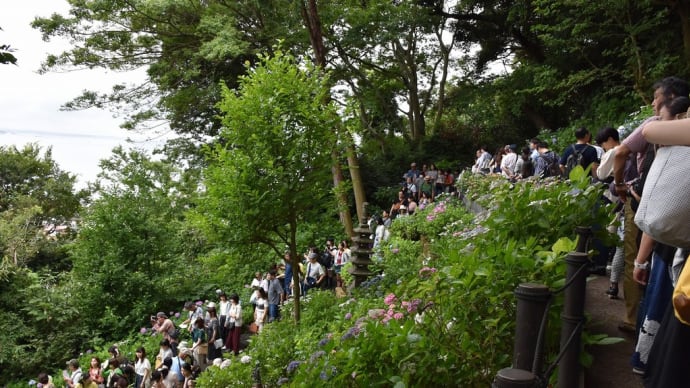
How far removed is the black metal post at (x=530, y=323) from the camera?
209 centimetres

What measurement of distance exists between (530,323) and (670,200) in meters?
0.73

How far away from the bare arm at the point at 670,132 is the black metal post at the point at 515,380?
1064 millimetres

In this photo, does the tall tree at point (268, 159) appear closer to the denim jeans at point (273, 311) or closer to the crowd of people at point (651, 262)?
the denim jeans at point (273, 311)

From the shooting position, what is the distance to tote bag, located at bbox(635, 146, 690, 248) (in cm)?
207

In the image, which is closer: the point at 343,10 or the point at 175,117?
the point at 343,10

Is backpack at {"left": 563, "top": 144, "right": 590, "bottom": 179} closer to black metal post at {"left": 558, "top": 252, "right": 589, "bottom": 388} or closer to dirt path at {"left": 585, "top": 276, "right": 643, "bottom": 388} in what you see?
dirt path at {"left": 585, "top": 276, "right": 643, "bottom": 388}

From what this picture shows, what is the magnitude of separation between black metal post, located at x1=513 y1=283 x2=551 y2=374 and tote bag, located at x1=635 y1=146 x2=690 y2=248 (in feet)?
1.72

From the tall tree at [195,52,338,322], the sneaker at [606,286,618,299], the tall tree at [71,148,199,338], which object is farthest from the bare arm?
the tall tree at [71,148,199,338]

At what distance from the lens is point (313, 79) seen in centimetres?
1091

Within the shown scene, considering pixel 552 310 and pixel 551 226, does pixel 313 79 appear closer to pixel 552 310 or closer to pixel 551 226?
pixel 551 226

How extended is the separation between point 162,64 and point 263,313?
12.9 meters

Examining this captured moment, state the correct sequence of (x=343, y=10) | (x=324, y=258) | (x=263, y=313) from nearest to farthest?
(x=263, y=313) → (x=324, y=258) → (x=343, y=10)

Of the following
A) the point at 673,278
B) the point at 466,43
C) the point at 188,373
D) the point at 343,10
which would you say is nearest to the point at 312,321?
the point at 188,373

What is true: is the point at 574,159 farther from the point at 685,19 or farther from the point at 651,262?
the point at 685,19
